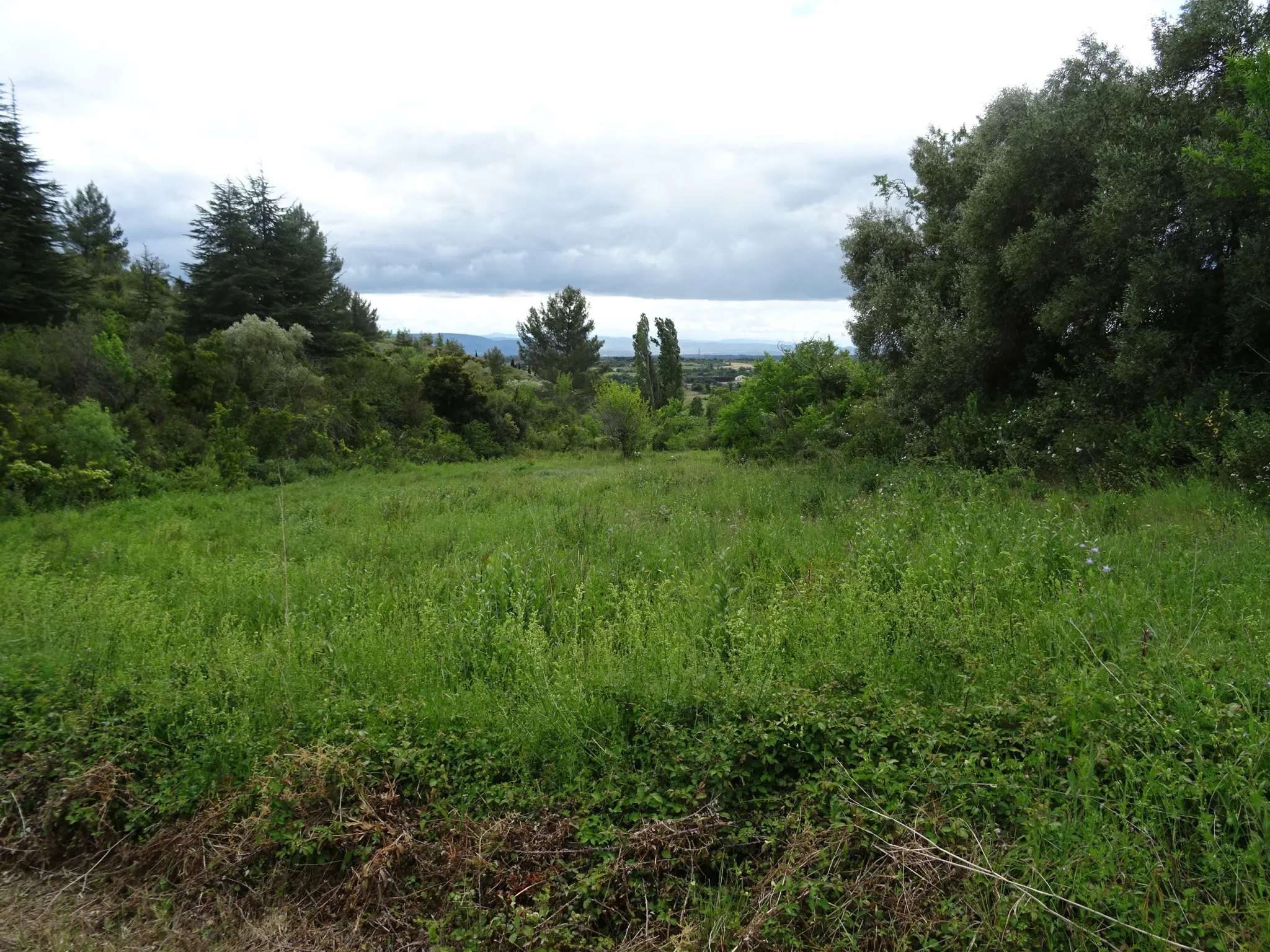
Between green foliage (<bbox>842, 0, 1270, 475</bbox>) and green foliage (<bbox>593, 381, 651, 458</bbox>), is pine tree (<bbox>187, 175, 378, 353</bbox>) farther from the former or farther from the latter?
green foliage (<bbox>842, 0, 1270, 475</bbox>)

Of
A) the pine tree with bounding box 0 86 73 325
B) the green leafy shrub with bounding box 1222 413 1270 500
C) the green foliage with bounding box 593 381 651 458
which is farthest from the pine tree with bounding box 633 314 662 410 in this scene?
the green leafy shrub with bounding box 1222 413 1270 500

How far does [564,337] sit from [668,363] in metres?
9.65

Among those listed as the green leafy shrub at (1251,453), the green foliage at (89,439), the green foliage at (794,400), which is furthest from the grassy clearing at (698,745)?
the green foliage at (794,400)

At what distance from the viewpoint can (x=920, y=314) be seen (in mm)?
13227

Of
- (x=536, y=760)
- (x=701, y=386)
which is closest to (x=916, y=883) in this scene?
(x=536, y=760)

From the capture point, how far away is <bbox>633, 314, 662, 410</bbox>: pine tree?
48.6m

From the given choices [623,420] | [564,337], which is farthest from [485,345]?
[623,420]

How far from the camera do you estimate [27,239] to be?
1742 centimetres

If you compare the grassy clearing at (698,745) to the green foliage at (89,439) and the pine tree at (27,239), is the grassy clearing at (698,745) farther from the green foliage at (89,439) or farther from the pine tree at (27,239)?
the pine tree at (27,239)

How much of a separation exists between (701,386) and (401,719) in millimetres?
67345

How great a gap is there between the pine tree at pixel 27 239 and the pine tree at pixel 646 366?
3385 cm

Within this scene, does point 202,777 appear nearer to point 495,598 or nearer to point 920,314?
point 495,598

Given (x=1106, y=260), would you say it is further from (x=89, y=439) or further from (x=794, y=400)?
(x=89, y=439)

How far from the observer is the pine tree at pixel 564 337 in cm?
5391
